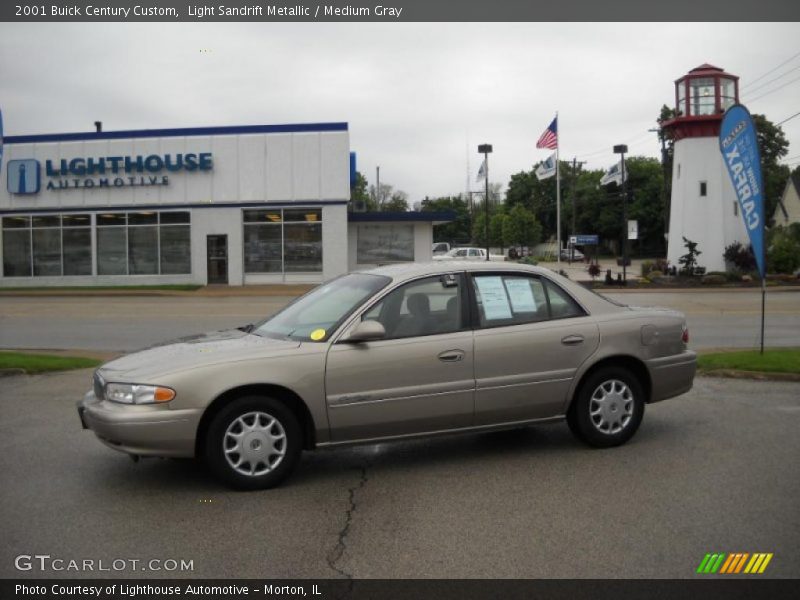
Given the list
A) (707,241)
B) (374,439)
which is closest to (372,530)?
(374,439)

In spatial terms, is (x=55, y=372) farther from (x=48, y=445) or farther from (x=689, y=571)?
(x=689, y=571)

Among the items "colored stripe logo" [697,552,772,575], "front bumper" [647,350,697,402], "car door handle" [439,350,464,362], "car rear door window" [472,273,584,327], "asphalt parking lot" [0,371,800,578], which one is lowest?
"colored stripe logo" [697,552,772,575]

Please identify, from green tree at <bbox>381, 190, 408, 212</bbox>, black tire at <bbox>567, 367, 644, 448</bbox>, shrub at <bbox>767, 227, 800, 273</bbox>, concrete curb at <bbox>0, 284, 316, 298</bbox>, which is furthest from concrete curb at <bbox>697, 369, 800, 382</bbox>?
green tree at <bbox>381, 190, 408, 212</bbox>

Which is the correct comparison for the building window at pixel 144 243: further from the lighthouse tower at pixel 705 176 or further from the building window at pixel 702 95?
the building window at pixel 702 95

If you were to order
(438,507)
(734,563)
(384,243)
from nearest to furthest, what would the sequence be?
(734,563) < (438,507) < (384,243)

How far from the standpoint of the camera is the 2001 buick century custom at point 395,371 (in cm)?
571

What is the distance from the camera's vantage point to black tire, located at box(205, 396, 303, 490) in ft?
18.8

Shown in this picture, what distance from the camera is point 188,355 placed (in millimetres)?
5996

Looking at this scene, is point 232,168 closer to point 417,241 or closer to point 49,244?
point 417,241

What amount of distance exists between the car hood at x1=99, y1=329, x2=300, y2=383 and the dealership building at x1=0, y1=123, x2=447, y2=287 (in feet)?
96.4

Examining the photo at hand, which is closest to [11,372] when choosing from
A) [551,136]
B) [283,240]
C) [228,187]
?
[283,240]

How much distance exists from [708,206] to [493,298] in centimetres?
3562

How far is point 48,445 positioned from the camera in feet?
23.9

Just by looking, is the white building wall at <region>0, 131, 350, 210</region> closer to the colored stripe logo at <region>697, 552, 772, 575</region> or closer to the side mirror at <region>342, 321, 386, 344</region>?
the side mirror at <region>342, 321, 386, 344</region>
